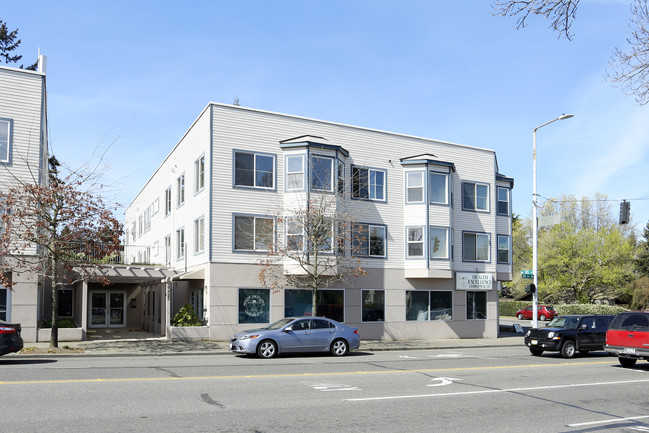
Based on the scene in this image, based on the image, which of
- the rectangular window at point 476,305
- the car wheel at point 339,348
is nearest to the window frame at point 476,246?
the rectangular window at point 476,305

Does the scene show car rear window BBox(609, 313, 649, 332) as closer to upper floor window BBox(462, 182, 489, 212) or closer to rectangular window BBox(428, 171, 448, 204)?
rectangular window BBox(428, 171, 448, 204)

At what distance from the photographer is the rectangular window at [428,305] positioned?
98.1 ft

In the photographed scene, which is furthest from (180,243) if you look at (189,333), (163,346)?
Result: (163,346)

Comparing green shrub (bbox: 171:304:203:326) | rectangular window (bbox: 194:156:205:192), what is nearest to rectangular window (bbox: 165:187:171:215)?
rectangular window (bbox: 194:156:205:192)

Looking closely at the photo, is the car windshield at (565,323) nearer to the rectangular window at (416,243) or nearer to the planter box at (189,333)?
the rectangular window at (416,243)

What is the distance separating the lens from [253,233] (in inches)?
1033

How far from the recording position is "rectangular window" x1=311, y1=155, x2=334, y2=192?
88.0 ft

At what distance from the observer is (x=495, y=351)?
24641mm

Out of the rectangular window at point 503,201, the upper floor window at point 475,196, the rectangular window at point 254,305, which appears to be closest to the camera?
the rectangular window at point 254,305

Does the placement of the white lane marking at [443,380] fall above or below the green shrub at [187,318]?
below

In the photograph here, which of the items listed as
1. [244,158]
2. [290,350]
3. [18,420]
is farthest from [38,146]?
[18,420]

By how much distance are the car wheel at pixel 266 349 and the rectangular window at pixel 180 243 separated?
1207cm

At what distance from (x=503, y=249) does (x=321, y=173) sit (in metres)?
12.6

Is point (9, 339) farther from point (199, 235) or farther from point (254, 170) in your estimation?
point (254, 170)
